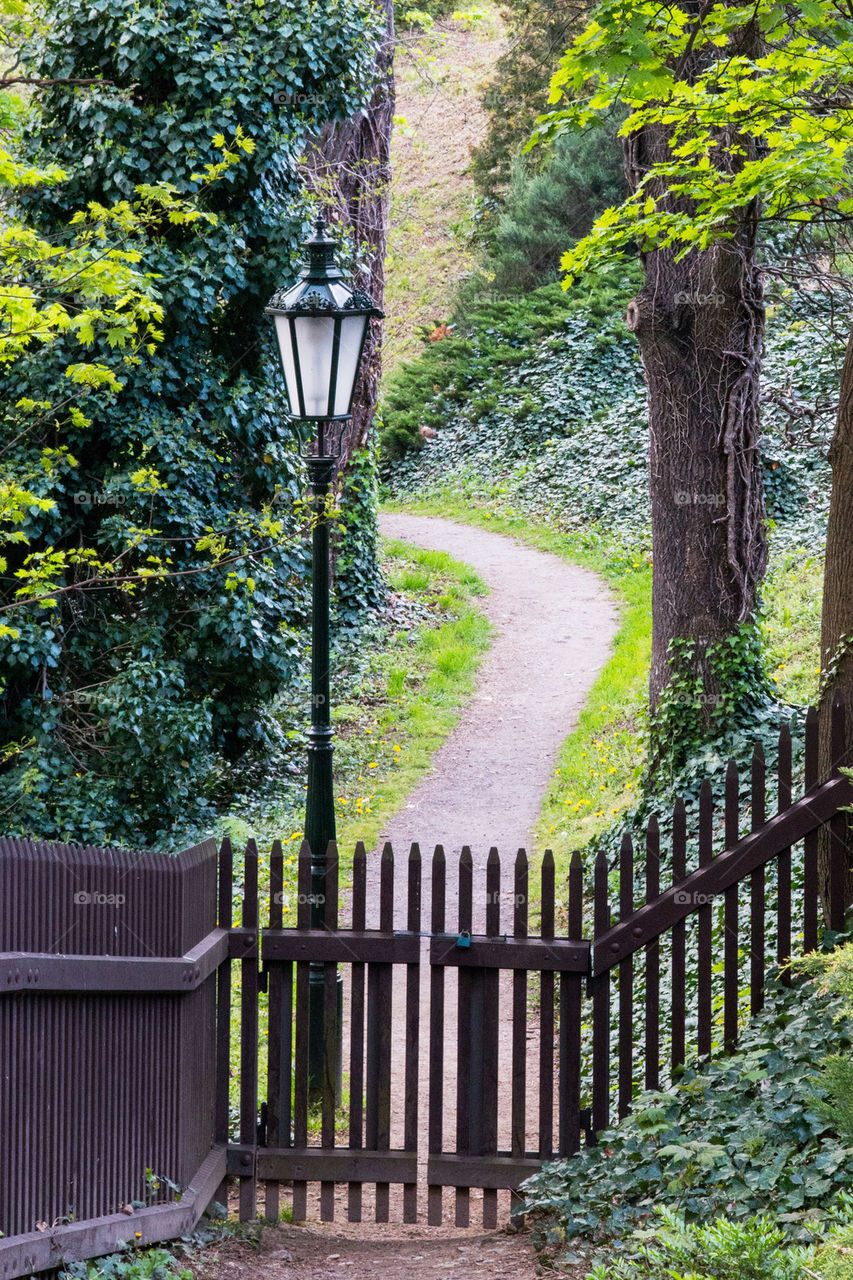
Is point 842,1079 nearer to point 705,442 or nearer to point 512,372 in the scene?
point 705,442

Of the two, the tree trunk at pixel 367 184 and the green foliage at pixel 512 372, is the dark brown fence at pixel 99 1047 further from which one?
the green foliage at pixel 512 372

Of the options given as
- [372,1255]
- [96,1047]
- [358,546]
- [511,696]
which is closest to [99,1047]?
[96,1047]

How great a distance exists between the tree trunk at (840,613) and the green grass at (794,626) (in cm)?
388

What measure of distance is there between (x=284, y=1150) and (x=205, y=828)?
5839 millimetres

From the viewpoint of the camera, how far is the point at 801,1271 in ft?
9.04

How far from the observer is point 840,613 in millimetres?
5664

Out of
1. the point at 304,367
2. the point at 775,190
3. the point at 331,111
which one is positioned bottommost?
the point at 304,367

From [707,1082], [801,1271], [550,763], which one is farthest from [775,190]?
[550,763]

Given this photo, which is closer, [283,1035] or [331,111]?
[283,1035]

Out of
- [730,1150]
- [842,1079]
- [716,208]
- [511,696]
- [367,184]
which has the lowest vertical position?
[730,1150]

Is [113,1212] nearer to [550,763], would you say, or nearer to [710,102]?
[710,102]

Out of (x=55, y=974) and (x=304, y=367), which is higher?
(x=304, y=367)

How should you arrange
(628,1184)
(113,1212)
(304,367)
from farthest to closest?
(304,367)
(628,1184)
(113,1212)

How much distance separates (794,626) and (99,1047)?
34.2ft
